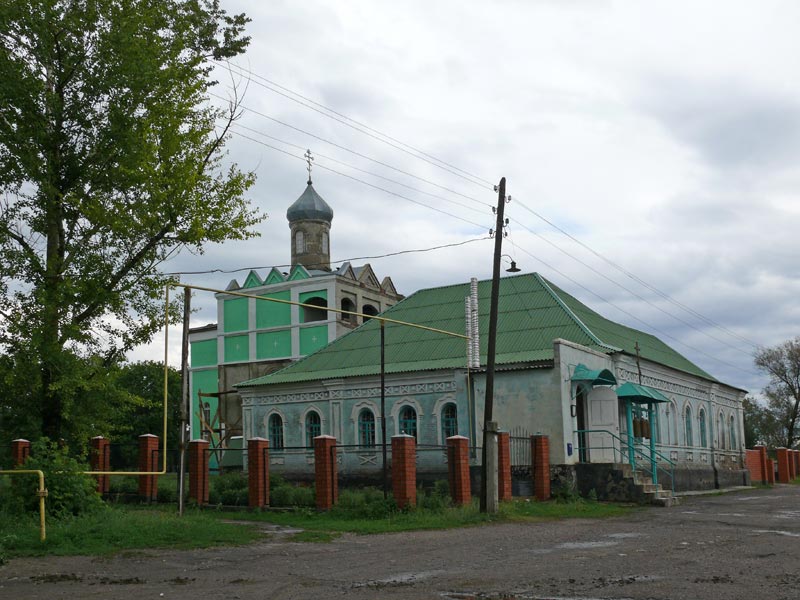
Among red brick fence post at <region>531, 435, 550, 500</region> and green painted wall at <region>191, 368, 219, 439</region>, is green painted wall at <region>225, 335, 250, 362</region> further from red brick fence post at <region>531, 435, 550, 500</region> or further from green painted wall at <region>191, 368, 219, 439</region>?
red brick fence post at <region>531, 435, 550, 500</region>

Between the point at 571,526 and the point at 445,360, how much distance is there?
1166 cm

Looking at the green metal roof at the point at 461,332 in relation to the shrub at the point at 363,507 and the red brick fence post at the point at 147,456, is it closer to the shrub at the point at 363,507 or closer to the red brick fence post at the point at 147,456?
the red brick fence post at the point at 147,456

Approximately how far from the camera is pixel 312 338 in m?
42.4

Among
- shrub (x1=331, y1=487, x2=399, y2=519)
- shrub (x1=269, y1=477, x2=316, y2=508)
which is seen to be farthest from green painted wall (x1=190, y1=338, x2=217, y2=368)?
shrub (x1=331, y1=487, x2=399, y2=519)

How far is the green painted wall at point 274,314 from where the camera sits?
144ft

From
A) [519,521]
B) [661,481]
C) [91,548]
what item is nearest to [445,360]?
[661,481]

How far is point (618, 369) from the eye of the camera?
27438mm

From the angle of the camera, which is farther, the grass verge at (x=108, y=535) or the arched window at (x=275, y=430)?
the arched window at (x=275, y=430)

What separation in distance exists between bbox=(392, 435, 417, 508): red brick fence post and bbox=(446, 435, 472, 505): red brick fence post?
1038 mm

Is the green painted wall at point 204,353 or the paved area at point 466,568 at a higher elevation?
the green painted wall at point 204,353

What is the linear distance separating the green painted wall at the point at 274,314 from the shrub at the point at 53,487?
27.3 metres

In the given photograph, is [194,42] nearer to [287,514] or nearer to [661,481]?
[287,514]

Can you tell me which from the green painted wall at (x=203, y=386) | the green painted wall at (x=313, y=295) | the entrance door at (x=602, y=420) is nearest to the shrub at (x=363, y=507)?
the entrance door at (x=602, y=420)

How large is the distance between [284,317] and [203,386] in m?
6.87
